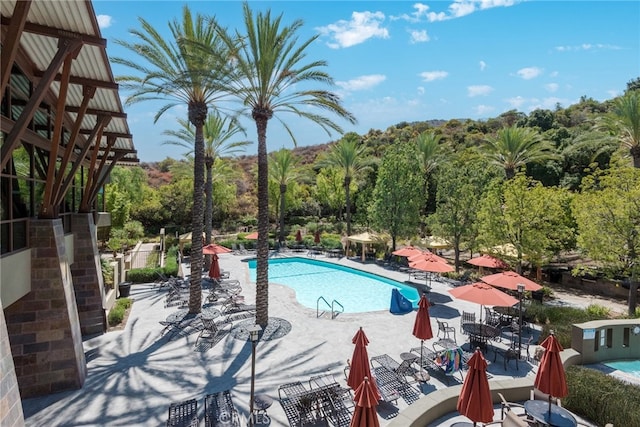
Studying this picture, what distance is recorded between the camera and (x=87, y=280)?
13.0m

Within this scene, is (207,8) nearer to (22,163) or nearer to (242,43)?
(242,43)

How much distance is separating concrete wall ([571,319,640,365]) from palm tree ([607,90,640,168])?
13567mm

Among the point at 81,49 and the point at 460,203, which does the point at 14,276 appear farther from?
the point at 460,203

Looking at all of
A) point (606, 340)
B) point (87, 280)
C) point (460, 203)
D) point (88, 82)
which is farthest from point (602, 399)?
point (87, 280)

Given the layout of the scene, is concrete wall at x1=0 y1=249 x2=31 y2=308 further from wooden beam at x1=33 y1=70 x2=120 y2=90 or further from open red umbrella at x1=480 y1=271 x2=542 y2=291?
open red umbrella at x1=480 y1=271 x2=542 y2=291

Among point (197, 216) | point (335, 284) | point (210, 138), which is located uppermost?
point (210, 138)

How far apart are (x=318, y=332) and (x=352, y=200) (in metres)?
35.4

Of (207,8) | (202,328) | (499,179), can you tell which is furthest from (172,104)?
(499,179)

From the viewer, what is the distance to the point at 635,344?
11383 millimetres

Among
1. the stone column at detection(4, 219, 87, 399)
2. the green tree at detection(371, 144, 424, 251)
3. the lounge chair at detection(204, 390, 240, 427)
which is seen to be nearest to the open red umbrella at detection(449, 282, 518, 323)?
the lounge chair at detection(204, 390, 240, 427)

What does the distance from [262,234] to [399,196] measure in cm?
1603

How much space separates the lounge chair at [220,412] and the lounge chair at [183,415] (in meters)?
0.24

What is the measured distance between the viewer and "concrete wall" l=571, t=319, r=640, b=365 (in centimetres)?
1061

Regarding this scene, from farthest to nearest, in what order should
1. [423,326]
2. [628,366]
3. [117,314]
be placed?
[117,314] < [628,366] < [423,326]
